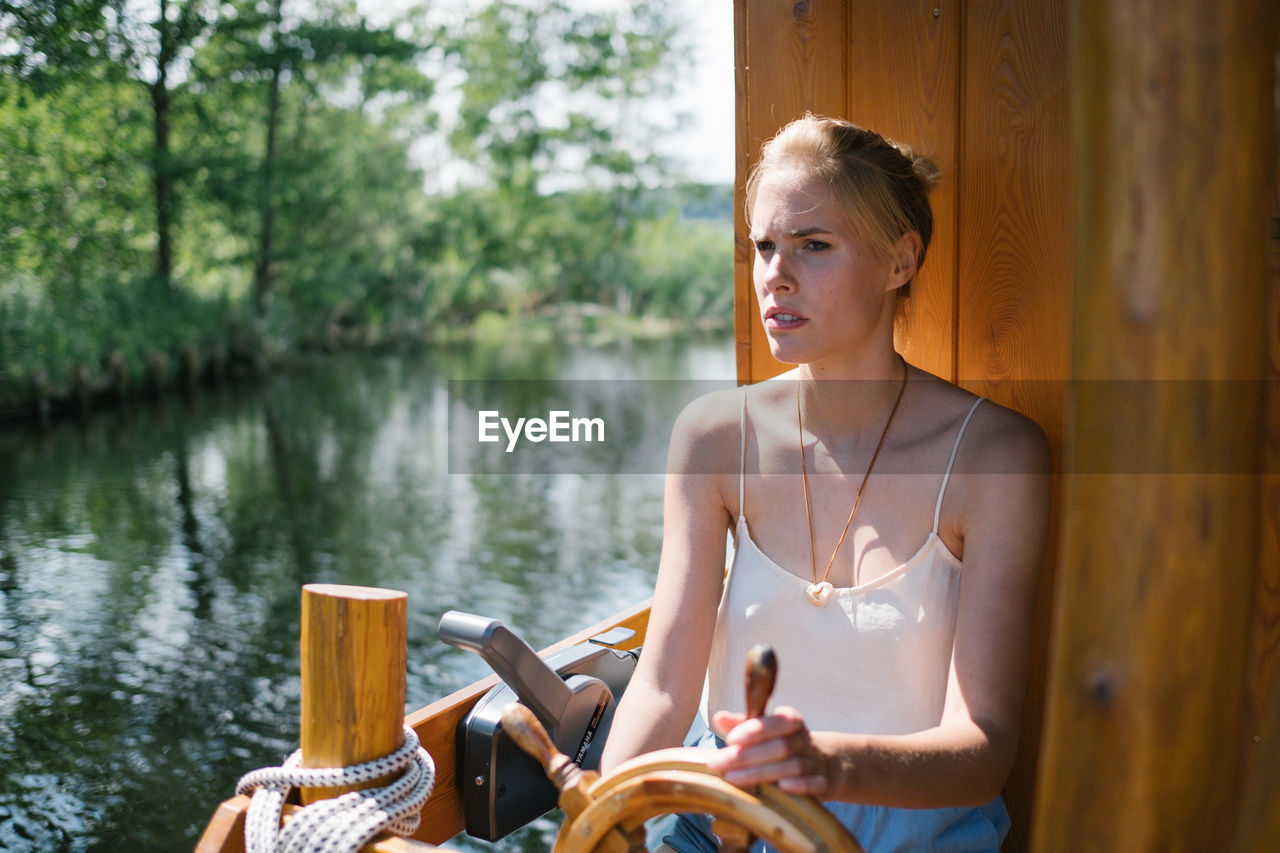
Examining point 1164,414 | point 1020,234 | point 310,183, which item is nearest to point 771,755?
point 1164,414

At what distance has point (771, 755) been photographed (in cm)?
83

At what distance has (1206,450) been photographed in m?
0.69

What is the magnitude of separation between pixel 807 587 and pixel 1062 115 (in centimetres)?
80

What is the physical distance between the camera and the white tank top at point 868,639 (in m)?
1.34

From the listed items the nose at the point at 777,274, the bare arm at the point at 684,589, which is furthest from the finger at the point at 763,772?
the nose at the point at 777,274

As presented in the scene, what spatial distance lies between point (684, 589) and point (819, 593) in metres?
0.18

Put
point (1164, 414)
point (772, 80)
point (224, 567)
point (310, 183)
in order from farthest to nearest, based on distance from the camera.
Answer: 1. point (310, 183)
2. point (224, 567)
3. point (772, 80)
4. point (1164, 414)

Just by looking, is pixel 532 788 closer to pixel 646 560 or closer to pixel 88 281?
pixel 646 560

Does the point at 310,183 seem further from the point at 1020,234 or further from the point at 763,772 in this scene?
the point at 763,772

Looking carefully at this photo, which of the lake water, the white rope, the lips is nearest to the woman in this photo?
the lips

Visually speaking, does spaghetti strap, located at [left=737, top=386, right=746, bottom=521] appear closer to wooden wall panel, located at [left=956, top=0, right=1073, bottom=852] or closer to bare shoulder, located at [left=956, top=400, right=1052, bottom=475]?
bare shoulder, located at [left=956, top=400, right=1052, bottom=475]

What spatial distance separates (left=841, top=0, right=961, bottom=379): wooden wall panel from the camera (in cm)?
176

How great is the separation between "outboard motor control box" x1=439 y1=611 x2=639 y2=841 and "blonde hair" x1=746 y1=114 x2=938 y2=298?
77 centimetres

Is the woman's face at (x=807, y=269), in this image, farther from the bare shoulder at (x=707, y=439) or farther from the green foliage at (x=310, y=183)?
the green foliage at (x=310, y=183)
